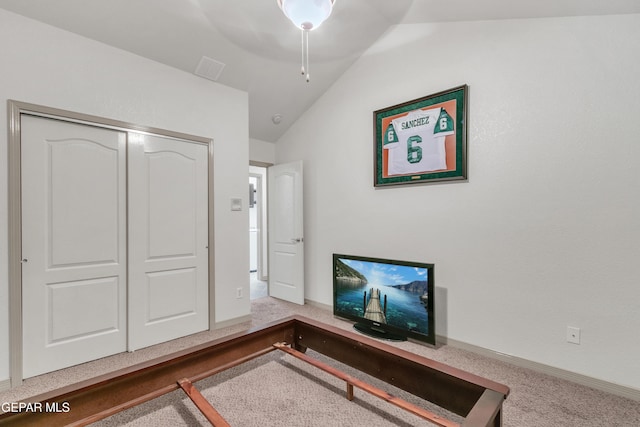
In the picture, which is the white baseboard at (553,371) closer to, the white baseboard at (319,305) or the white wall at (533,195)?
the white wall at (533,195)

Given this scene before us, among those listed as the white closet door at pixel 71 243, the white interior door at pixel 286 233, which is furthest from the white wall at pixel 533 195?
the white closet door at pixel 71 243

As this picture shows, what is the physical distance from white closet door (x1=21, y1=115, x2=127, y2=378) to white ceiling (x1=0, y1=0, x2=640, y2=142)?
0.80m

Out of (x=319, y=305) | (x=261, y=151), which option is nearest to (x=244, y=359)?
(x=319, y=305)

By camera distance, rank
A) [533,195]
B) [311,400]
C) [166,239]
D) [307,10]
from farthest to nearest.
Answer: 1. [166,239]
2. [533,195]
3. [311,400]
4. [307,10]

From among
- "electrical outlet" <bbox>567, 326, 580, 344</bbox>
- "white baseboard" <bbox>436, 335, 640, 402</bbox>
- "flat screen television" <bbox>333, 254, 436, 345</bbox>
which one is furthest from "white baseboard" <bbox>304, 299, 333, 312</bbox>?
"electrical outlet" <bbox>567, 326, 580, 344</bbox>

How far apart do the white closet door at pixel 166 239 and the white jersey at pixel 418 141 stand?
1969 mm

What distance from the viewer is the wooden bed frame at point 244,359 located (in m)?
1.21

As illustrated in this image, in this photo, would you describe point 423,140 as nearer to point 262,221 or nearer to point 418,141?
point 418,141

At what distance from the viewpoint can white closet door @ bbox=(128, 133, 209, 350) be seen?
9.04 feet

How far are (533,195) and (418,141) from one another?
1.08 m

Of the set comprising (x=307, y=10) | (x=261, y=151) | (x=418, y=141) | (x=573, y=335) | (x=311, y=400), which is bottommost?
(x=311, y=400)

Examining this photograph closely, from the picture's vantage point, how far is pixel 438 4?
101 inches

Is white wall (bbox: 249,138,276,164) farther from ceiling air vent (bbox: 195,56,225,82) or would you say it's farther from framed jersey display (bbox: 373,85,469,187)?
framed jersey display (bbox: 373,85,469,187)

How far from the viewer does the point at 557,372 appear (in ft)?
7.38
